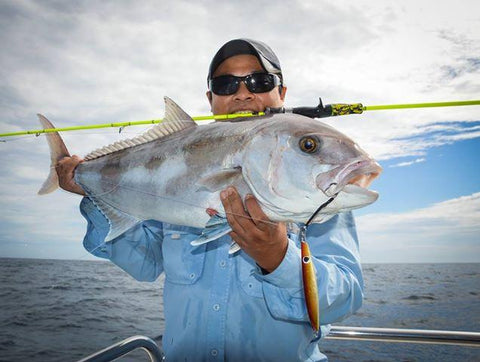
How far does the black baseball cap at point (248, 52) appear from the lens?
316cm

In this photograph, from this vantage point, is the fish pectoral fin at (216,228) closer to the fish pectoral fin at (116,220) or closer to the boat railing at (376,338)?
the fish pectoral fin at (116,220)

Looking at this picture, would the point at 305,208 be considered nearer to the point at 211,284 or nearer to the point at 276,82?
the point at 211,284

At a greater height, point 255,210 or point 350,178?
point 350,178

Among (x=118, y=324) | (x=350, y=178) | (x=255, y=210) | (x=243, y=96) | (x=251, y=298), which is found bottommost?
(x=118, y=324)

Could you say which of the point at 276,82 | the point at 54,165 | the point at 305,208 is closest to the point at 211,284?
the point at 305,208

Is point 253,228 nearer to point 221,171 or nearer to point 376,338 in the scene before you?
point 221,171

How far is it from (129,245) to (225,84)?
1782mm

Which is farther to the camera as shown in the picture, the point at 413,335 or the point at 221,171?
the point at 413,335

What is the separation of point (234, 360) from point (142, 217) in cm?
121

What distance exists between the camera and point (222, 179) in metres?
1.92

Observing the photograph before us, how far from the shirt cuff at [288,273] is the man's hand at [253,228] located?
57mm

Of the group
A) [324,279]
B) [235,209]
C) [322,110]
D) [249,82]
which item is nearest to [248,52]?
[249,82]

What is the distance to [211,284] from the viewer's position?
8.46 ft

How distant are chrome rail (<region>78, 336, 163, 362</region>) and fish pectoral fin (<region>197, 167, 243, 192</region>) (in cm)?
172
